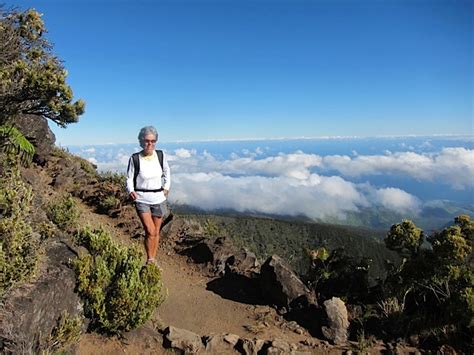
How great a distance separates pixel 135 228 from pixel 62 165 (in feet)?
16.3

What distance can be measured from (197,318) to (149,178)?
2782 millimetres

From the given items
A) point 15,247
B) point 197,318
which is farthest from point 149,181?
point 197,318

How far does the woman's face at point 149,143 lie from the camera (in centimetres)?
625

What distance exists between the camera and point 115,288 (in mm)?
5129

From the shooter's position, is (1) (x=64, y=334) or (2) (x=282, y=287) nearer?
(1) (x=64, y=334)

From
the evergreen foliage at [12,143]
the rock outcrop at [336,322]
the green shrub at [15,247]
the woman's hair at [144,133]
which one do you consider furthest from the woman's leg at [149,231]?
the evergreen foliage at [12,143]

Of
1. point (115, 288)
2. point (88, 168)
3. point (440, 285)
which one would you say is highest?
point (88, 168)

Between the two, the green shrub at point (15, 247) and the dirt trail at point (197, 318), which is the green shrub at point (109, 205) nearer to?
the dirt trail at point (197, 318)

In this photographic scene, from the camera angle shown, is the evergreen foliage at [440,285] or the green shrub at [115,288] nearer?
the green shrub at [115,288]

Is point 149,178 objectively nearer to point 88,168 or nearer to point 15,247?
point 15,247

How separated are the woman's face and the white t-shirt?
0.45ft

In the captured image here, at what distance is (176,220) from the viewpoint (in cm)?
1104

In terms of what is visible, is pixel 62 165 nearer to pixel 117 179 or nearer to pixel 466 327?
pixel 117 179

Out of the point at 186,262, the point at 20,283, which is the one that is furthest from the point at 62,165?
the point at 20,283
